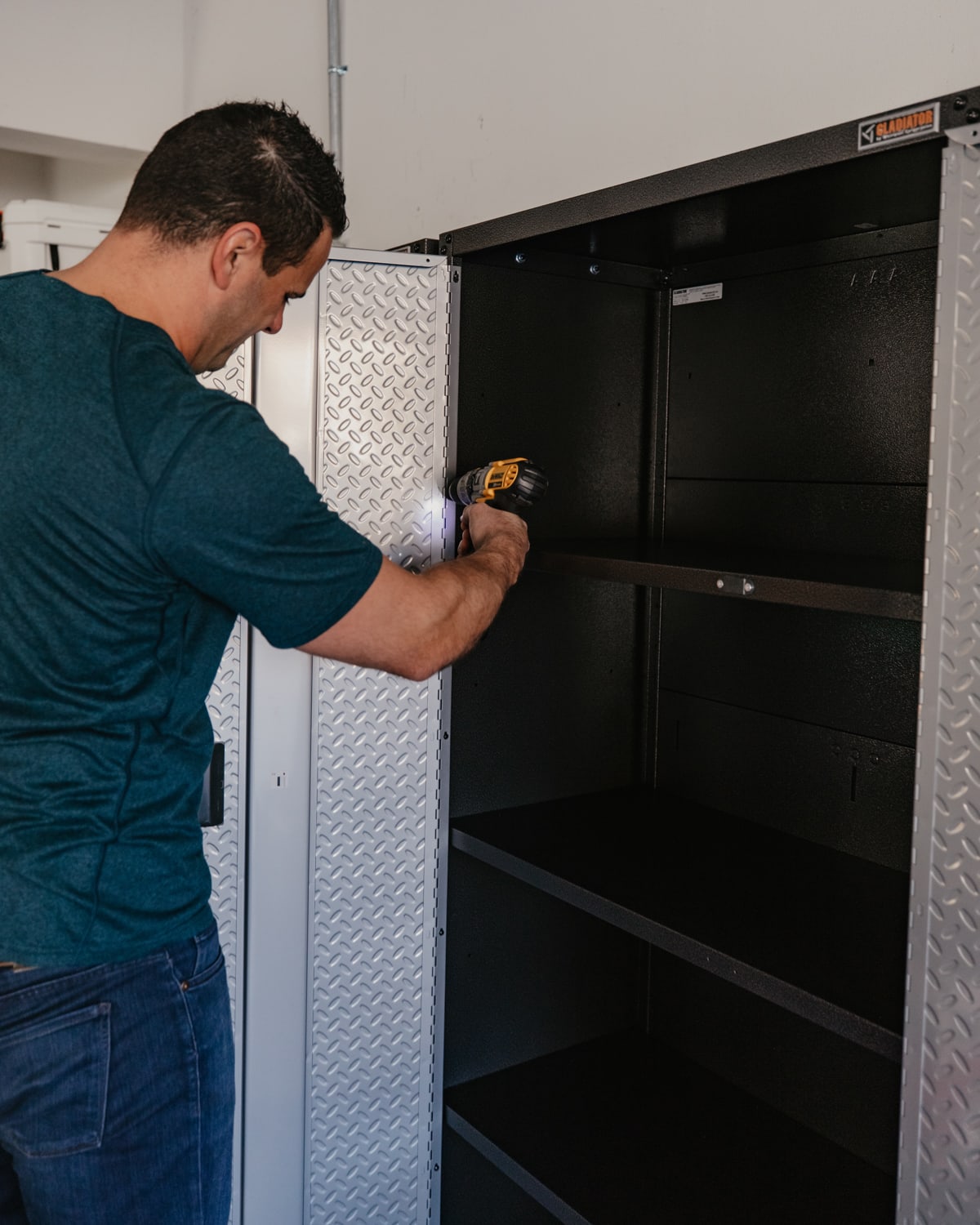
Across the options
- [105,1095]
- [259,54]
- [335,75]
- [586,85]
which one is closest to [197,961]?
[105,1095]

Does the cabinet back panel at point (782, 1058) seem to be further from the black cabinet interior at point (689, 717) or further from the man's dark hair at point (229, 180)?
the man's dark hair at point (229, 180)

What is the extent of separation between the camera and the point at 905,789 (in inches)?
71.4

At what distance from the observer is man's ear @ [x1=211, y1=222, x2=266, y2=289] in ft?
4.41

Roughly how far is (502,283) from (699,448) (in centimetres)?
51

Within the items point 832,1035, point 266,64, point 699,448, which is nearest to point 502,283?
point 699,448

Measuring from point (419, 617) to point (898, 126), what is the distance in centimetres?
77

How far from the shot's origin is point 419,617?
1.40 m

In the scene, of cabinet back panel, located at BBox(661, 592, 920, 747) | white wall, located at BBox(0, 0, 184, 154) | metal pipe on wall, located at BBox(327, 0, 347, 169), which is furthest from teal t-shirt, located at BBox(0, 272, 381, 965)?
white wall, located at BBox(0, 0, 184, 154)

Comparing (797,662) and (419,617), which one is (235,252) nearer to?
(419,617)

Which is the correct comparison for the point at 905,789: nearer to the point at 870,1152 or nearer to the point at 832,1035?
the point at 832,1035

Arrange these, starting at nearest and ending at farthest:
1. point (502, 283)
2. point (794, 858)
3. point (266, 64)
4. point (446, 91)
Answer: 1. point (794, 858)
2. point (502, 283)
3. point (446, 91)
4. point (266, 64)

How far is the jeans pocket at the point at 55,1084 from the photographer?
1.25m

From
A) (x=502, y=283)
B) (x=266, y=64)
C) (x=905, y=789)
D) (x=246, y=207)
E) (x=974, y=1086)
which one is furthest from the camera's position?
(x=266, y=64)

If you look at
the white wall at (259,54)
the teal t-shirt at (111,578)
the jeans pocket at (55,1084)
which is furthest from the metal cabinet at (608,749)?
the white wall at (259,54)
